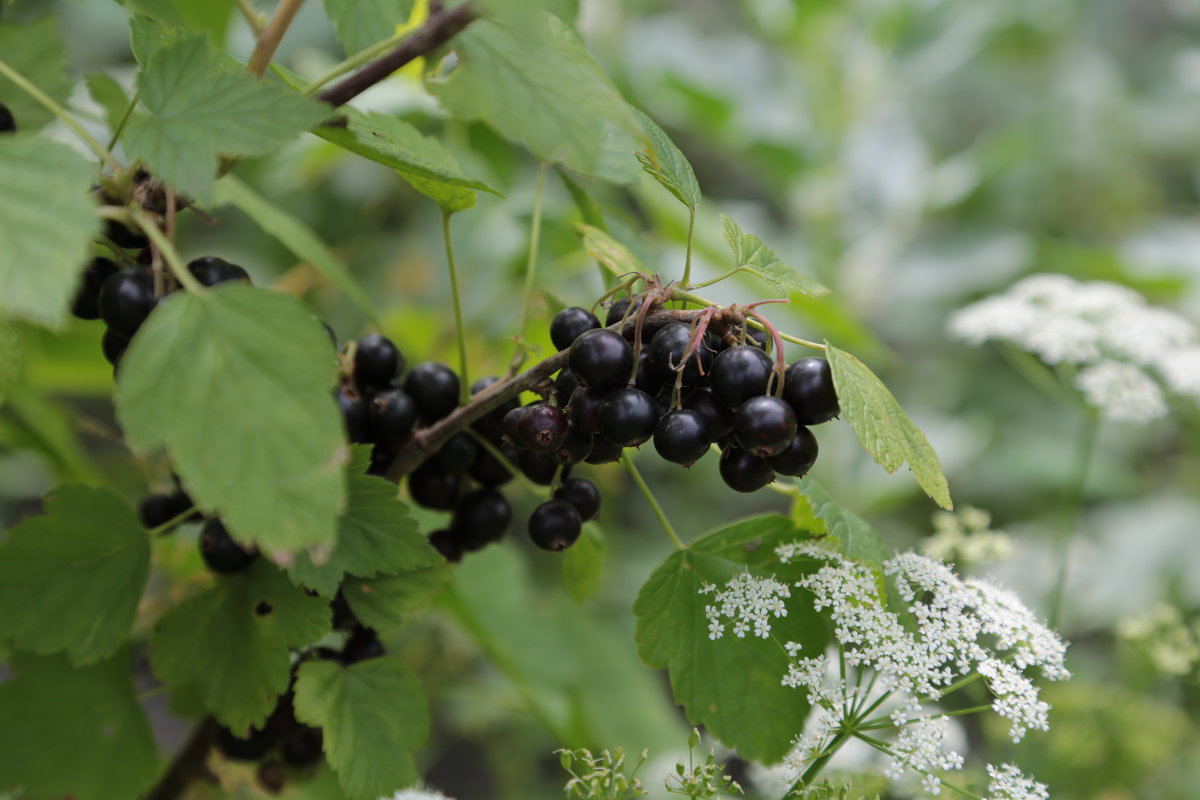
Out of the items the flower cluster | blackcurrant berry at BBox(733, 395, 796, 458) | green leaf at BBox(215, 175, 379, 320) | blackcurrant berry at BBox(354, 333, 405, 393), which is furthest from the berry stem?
the flower cluster

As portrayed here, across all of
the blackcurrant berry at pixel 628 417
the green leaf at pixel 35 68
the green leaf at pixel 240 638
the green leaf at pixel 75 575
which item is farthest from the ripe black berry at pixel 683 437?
the green leaf at pixel 35 68

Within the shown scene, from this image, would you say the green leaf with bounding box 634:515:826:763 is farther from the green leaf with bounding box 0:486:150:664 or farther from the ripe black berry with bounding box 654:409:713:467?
the green leaf with bounding box 0:486:150:664

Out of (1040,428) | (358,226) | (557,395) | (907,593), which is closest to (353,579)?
(557,395)

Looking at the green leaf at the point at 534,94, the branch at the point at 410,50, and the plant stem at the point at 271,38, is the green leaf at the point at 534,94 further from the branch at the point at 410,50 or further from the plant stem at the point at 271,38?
the plant stem at the point at 271,38

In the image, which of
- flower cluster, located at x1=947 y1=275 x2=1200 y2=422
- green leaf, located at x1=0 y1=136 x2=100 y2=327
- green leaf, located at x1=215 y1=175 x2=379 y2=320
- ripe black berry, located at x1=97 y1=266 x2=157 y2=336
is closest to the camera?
green leaf, located at x1=0 y1=136 x2=100 y2=327

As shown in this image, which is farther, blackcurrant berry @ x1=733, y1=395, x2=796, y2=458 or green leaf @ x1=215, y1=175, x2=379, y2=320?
green leaf @ x1=215, y1=175, x2=379, y2=320
